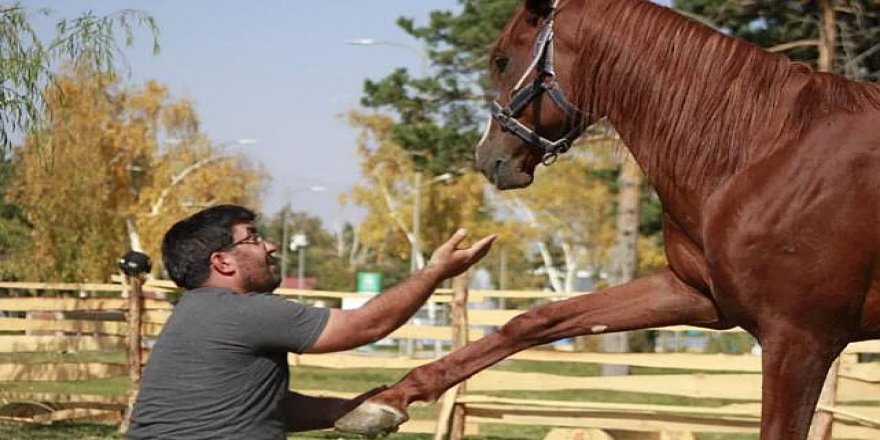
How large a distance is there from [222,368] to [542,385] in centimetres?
858

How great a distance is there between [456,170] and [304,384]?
22.6 ft

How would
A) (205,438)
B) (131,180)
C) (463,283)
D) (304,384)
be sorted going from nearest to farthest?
1. (205,438)
2. (463,283)
3. (304,384)
4. (131,180)

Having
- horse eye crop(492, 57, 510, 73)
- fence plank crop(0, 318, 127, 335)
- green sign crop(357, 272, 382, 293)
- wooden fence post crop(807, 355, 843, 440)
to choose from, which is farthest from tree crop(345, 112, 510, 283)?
horse eye crop(492, 57, 510, 73)

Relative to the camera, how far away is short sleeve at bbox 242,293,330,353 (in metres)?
4.08

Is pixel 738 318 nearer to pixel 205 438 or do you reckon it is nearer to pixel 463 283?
pixel 205 438

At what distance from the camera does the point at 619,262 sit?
78.0 ft

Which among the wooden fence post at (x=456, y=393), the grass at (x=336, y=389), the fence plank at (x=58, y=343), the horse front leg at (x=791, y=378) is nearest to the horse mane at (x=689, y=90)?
the horse front leg at (x=791, y=378)

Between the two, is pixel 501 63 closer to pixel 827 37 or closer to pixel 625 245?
pixel 827 37

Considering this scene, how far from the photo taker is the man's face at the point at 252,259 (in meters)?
4.24

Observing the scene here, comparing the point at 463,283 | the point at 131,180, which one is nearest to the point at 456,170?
the point at 463,283

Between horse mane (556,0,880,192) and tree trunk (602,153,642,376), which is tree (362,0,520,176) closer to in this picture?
tree trunk (602,153,642,376)

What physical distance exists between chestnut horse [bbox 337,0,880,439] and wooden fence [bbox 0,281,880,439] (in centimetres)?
436

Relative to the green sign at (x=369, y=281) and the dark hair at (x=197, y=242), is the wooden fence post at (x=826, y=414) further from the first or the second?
the green sign at (x=369, y=281)

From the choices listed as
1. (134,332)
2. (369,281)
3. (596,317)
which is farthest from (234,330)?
(369,281)
